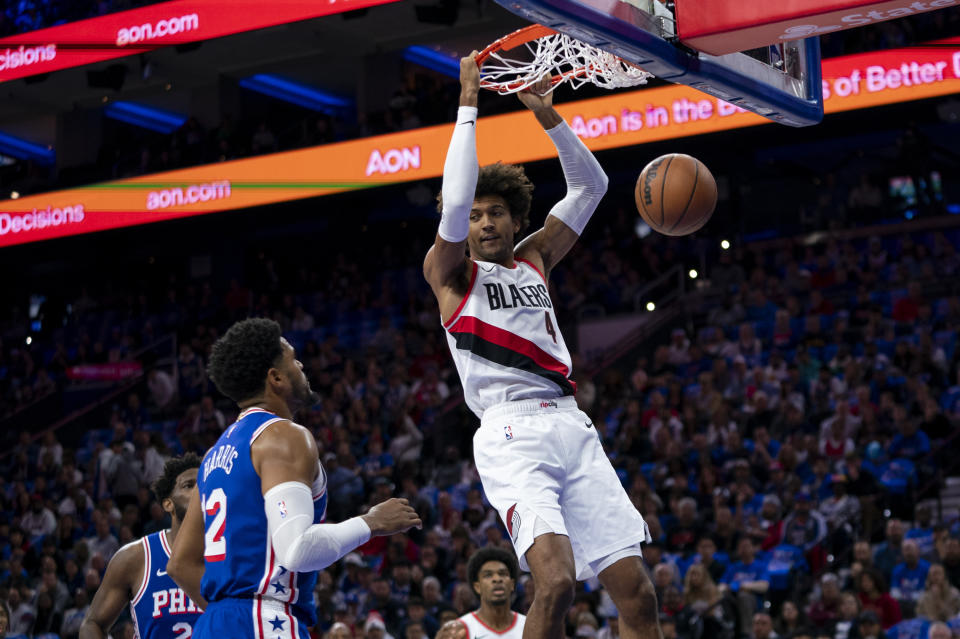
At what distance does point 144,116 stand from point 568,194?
2159cm

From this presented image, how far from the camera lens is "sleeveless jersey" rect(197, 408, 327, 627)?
3.62 meters

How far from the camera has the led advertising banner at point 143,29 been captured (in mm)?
14352

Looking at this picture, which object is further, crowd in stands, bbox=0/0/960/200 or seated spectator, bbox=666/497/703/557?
crowd in stands, bbox=0/0/960/200

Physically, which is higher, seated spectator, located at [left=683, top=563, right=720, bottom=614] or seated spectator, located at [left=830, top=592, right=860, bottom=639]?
seated spectator, located at [left=683, top=563, right=720, bottom=614]

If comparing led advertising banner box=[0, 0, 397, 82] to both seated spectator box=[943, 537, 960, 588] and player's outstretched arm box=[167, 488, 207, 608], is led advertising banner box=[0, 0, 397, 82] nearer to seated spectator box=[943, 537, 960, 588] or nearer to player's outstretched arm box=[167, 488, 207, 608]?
seated spectator box=[943, 537, 960, 588]

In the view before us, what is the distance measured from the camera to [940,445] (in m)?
11.5

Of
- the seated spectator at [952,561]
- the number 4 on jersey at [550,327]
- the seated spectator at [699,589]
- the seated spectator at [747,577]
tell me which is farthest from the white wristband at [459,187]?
the seated spectator at [952,561]

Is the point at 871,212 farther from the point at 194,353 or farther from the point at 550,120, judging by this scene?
the point at 550,120

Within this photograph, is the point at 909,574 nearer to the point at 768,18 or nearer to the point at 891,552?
the point at 891,552

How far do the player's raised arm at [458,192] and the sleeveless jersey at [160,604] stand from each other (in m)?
1.94

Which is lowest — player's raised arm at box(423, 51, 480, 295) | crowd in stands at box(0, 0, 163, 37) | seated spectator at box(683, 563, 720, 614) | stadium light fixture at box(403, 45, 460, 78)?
seated spectator at box(683, 563, 720, 614)

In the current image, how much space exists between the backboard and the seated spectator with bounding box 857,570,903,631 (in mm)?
5674

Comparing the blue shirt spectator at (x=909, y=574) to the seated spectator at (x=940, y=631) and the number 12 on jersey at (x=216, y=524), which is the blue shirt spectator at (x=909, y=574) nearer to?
the seated spectator at (x=940, y=631)

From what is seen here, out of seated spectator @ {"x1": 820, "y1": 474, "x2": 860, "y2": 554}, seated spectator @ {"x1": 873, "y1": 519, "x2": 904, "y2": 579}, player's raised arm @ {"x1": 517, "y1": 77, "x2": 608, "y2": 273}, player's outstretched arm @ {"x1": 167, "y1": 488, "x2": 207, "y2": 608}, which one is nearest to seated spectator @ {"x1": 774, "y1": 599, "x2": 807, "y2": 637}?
seated spectator @ {"x1": 873, "y1": 519, "x2": 904, "y2": 579}
